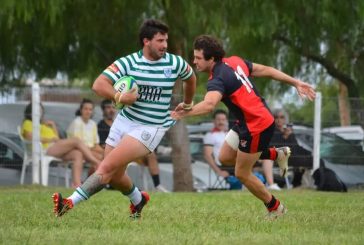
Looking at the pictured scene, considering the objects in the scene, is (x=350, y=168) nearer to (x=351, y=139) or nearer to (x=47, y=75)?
(x=351, y=139)

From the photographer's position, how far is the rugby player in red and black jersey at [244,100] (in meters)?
9.24

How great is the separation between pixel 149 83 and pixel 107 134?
7.76 metres

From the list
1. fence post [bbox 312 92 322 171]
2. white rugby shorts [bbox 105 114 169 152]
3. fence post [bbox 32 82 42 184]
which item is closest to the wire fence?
fence post [bbox 312 92 322 171]

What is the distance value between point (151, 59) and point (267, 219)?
74.2 inches

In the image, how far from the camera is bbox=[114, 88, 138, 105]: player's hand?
8.34 metres

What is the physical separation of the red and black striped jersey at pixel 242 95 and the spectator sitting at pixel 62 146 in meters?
6.65

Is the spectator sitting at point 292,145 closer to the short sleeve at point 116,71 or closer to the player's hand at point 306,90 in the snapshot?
the player's hand at point 306,90

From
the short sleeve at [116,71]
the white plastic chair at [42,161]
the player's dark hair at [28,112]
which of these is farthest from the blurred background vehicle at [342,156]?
the short sleeve at [116,71]

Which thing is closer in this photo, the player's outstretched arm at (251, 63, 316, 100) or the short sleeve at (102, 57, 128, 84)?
the short sleeve at (102, 57, 128, 84)

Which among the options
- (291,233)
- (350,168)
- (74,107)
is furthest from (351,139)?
(291,233)

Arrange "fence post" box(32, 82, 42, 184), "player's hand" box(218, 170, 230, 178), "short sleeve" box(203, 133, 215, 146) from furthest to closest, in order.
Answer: "short sleeve" box(203, 133, 215, 146) < "player's hand" box(218, 170, 230, 178) < "fence post" box(32, 82, 42, 184)

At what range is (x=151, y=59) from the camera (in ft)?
29.6

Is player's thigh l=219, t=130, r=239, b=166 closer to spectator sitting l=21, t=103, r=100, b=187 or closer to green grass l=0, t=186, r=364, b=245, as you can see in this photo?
green grass l=0, t=186, r=364, b=245

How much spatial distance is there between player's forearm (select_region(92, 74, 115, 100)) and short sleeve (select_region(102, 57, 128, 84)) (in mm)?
52
